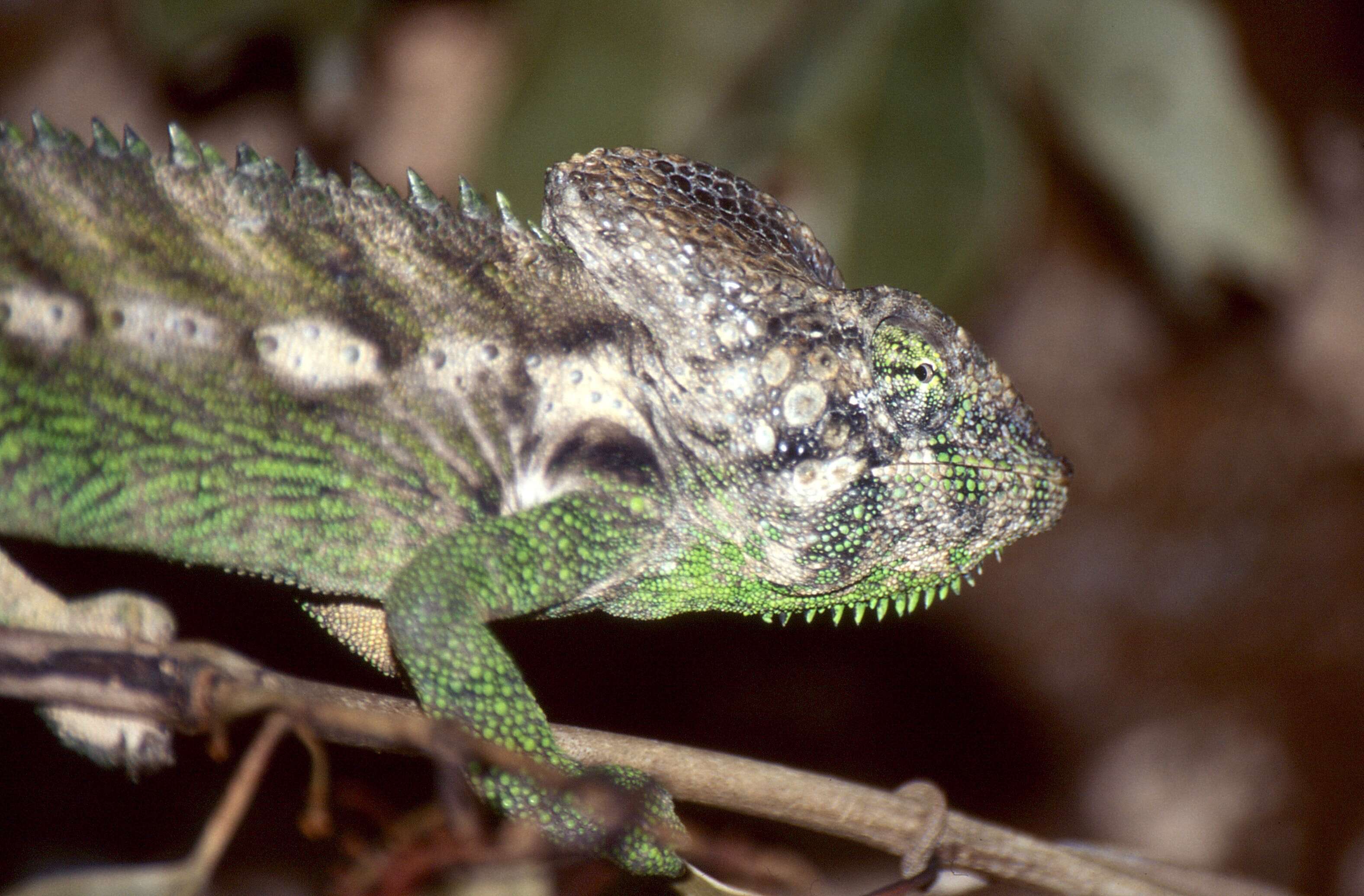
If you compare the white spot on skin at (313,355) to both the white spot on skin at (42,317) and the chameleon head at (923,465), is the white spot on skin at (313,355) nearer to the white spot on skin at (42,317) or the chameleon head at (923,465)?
the white spot on skin at (42,317)

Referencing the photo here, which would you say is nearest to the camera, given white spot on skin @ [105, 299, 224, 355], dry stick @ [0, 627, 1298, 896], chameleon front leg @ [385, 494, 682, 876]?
dry stick @ [0, 627, 1298, 896]

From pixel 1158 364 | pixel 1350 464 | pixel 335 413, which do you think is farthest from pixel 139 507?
pixel 1350 464

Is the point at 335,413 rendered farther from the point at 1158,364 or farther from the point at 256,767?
the point at 1158,364

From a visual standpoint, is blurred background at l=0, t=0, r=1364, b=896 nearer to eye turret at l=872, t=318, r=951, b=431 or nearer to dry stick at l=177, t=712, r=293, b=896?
eye turret at l=872, t=318, r=951, b=431

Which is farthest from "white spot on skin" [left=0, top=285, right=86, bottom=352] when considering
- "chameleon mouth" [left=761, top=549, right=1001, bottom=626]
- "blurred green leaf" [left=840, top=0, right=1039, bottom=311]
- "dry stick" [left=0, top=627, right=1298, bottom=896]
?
"blurred green leaf" [left=840, top=0, right=1039, bottom=311]

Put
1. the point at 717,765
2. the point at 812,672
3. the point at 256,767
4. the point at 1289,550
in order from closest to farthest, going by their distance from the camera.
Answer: the point at 256,767 → the point at 717,765 → the point at 812,672 → the point at 1289,550

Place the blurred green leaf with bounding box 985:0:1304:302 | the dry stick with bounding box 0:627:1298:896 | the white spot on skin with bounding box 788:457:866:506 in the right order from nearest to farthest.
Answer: the dry stick with bounding box 0:627:1298:896
the white spot on skin with bounding box 788:457:866:506
the blurred green leaf with bounding box 985:0:1304:302
